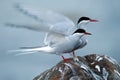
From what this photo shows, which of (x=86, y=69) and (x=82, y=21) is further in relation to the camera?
(x=82, y=21)

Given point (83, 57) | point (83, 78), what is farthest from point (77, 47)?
point (83, 78)

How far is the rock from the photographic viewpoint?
20531 mm

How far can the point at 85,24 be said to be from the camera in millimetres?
22578

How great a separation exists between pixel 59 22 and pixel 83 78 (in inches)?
92.8

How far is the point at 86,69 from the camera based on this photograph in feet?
68.5

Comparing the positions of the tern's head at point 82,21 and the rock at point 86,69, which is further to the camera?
the tern's head at point 82,21

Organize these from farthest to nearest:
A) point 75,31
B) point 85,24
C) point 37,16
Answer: point 85,24
point 75,31
point 37,16

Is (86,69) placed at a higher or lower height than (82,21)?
lower

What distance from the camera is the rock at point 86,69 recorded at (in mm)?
20531

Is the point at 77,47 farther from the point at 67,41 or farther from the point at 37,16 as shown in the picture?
the point at 37,16

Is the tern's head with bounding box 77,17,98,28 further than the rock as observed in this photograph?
Yes

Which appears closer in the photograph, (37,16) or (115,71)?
(37,16)

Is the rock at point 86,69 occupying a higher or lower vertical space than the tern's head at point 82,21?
lower

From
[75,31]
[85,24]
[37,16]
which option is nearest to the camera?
[37,16]
